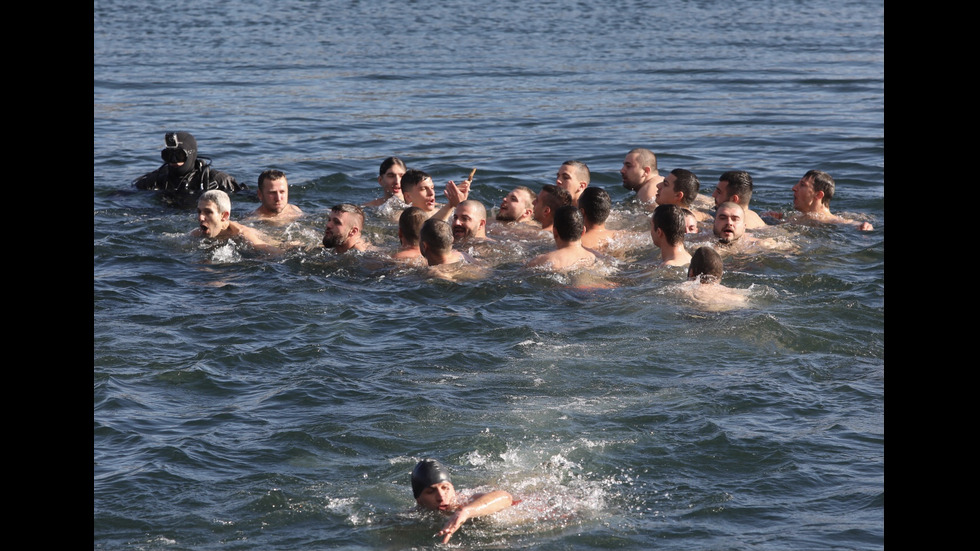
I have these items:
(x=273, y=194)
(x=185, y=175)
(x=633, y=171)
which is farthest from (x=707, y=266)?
(x=185, y=175)

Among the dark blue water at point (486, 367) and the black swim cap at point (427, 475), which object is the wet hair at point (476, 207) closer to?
the dark blue water at point (486, 367)

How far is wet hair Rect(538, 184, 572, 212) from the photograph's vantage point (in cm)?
1280

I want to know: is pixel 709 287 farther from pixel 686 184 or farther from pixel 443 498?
pixel 443 498

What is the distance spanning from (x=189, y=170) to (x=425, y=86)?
10536 millimetres

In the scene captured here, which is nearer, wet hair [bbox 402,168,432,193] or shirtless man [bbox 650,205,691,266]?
shirtless man [bbox 650,205,691,266]

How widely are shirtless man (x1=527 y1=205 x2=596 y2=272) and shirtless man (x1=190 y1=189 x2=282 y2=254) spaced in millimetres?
3349

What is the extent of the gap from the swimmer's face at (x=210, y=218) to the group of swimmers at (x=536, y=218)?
1 cm

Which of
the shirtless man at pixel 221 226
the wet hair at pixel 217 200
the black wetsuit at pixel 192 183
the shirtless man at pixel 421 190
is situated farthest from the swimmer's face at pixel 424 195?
the black wetsuit at pixel 192 183

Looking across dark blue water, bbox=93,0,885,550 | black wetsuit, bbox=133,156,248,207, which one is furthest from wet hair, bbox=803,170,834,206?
black wetsuit, bbox=133,156,248,207

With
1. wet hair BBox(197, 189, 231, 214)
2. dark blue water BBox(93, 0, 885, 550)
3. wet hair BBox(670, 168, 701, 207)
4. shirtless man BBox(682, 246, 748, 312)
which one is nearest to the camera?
dark blue water BBox(93, 0, 885, 550)

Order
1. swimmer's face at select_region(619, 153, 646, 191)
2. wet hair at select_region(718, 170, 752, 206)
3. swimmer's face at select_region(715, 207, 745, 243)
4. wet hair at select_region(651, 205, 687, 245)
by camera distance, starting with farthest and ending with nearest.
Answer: swimmer's face at select_region(619, 153, 646, 191)
wet hair at select_region(718, 170, 752, 206)
swimmer's face at select_region(715, 207, 745, 243)
wet hair at select_region(651, 205, 687, 245)

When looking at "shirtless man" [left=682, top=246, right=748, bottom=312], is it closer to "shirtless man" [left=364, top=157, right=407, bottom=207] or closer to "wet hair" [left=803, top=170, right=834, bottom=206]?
"wet hair" [left=803, top=170, right=834, bottom=206]

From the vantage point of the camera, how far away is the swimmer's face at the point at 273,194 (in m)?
13.4

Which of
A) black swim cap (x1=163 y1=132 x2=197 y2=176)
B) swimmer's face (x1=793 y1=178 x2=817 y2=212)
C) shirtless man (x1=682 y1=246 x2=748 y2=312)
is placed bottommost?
shirtless man (x1=682 y1=246 x2=748 y2=312)
